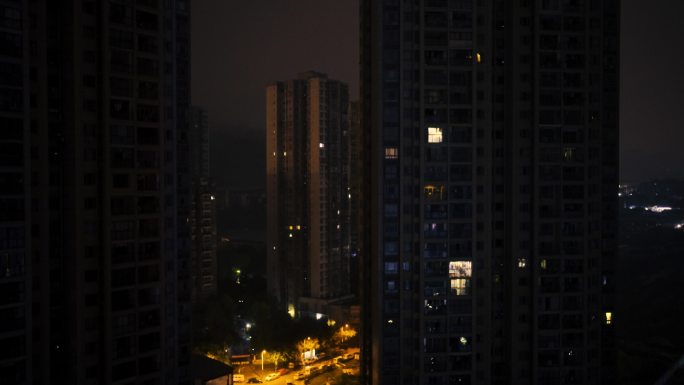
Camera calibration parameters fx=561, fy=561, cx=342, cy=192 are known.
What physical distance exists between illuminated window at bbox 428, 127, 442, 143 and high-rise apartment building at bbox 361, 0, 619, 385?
0.10m

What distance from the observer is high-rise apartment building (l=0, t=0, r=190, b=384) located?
26.5m

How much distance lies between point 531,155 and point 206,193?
51.2 metres

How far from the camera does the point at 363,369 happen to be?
135 feet

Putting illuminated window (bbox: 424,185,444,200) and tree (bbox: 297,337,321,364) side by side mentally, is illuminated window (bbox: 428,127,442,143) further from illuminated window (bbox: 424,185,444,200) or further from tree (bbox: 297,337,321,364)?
tree (bbox: 297,337,321,364)

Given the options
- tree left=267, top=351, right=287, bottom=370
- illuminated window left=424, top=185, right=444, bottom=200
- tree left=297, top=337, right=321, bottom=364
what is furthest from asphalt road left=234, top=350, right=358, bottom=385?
illuminated window left=424, top=185, right=444, bottom=200

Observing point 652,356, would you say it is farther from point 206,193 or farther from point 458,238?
point 206,193

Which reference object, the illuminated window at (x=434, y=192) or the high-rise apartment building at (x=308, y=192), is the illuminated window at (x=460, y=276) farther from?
the high-rise apartment building at (x=308, y=192)

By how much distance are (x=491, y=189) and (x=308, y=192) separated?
4664 centimetres

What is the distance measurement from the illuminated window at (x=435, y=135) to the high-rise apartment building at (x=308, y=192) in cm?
4546

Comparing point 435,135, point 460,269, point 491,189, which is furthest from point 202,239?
point 491,189

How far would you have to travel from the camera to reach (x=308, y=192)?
8525 cm

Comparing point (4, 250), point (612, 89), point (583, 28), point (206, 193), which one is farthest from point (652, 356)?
point (4, 250)

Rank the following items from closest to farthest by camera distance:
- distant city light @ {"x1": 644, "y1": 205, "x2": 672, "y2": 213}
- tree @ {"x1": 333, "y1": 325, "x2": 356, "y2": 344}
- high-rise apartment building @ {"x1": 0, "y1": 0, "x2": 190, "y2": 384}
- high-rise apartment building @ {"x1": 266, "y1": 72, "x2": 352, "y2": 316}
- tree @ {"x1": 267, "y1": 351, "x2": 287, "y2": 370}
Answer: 1. high-rise apartment building @ {"x1": 0, "y1": 0, "x2": 190, "y2": 384}
2. tree @ {"x1": 267, "y1": 351, "x2": 287, "y2": 370}
3. tree @ {"x1": 333, "y1": 325, "x2": 356, "y2": 344}
4. high-rise apartment building @ {"x1": 266, "y1": 72, "x2": 352, "y2": 316}
5. distant city light @ {"x1": 644, "y1": 205, "x2": 672, "y2": 213}

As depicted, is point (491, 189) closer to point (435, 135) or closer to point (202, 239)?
point (435, 135)
